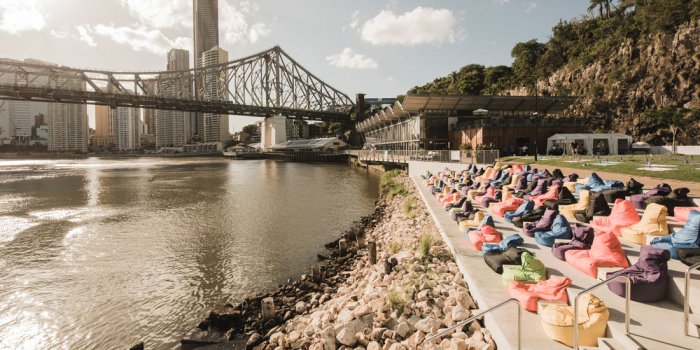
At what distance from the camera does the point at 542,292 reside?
5.97 m

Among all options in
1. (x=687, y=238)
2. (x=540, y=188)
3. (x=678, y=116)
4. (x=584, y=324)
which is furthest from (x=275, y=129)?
(x=584, y=324)

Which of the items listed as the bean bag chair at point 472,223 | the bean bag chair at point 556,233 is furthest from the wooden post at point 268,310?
the bean bag chair at point 556,233

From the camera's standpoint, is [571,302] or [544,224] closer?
[571,302]

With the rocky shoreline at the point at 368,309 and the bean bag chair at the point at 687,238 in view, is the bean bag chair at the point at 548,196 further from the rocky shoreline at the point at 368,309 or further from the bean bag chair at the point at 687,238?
the bean bag chair at the point at 687,238

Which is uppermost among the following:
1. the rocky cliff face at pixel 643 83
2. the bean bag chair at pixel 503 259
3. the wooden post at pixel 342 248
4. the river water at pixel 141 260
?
the rocky cliff face at pixel 643 83

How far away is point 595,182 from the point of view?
13852mm

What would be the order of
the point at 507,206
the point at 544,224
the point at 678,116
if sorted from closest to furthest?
the point at 544,224
the point at 507,206
the point at 678,116

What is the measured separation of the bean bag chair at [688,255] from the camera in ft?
20.9

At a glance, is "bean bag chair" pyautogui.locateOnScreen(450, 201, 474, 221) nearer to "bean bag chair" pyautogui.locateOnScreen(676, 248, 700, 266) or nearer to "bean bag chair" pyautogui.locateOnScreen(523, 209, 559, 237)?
"bean bag chair" pyautogui.locateOnScreen(523, 209, 559, 237)

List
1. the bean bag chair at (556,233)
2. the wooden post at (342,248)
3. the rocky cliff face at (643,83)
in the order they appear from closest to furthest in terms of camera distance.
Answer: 1. the bean bag chair at (556,233)
2. the wooden post at (342,248)
3. the rocky cliff face at (643,83)

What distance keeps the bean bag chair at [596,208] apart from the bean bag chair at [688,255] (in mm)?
3983

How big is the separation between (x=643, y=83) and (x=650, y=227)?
48374mm

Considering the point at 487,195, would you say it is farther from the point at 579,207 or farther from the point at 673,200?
the point at 673,200

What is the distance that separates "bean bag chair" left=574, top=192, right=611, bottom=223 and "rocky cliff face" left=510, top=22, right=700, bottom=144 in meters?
37.7
